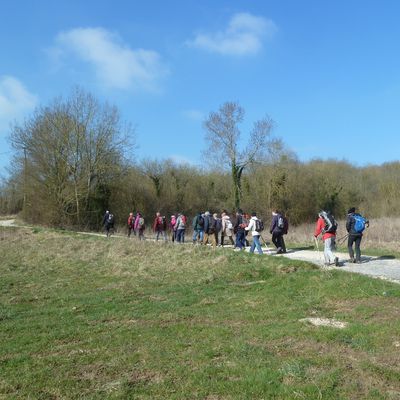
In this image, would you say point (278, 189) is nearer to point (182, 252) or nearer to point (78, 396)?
point (182, 252)

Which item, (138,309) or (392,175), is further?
(392,175)

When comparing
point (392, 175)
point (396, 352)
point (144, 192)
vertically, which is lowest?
point (396, 352)

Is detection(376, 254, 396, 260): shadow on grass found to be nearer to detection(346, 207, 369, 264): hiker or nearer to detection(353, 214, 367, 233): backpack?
detection(346, 207, 369, 264): hiker

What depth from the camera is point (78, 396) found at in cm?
524

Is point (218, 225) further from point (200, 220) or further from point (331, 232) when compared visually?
point (331, 232)

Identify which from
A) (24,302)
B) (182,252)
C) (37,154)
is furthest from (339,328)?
(37,154)

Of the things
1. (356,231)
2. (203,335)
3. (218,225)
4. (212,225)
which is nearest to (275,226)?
(356,231)

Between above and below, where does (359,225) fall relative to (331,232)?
above

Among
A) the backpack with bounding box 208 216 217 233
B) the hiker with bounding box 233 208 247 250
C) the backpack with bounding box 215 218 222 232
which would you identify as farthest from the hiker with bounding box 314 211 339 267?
the backpack with bounding box 215 218 222 232

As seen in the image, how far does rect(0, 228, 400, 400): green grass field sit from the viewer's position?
539 centimetres

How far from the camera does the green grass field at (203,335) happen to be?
5.39 meters

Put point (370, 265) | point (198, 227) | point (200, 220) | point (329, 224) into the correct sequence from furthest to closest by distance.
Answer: point (198, 227) < point (200, 220) < point (370, 265) < point (329, 224)

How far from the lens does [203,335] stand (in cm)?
764

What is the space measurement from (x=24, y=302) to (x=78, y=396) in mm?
6916
